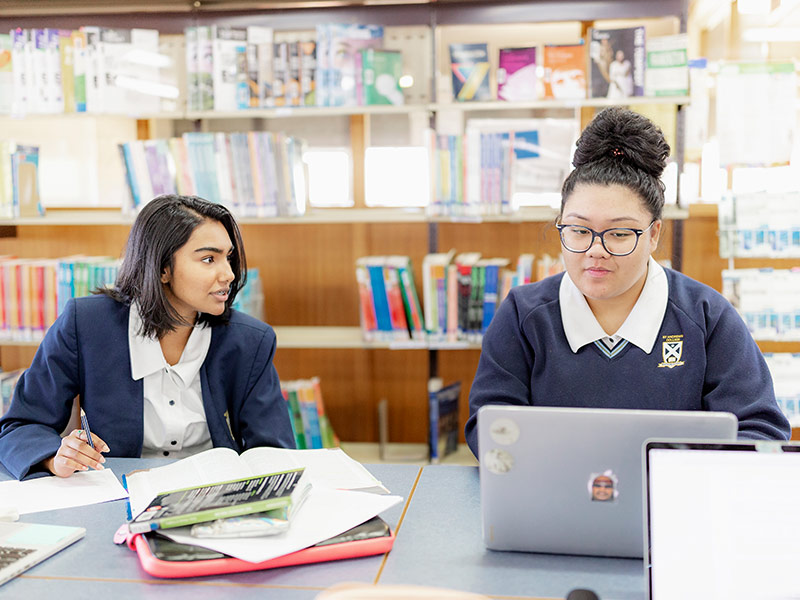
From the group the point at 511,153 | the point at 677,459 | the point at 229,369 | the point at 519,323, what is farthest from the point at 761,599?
the point at 511,153

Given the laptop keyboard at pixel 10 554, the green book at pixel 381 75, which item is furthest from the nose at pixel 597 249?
the green book at pixel 381 75

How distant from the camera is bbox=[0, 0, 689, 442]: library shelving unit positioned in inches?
120

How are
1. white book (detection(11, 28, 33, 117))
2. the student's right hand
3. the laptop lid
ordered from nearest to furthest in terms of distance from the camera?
the laptop lid
the student's right hand
white book (detection(11, 28, 33, 117))

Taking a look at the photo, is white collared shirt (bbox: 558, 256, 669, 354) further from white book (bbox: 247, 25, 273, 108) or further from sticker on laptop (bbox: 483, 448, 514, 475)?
white book (bbox: 247, 25, 273, 108)

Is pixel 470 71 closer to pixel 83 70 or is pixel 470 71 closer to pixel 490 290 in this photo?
pixel 490 290

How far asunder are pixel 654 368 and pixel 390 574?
2.39ft

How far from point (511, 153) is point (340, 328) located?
3.45ft

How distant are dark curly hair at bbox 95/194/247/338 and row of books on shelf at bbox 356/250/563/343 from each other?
110cm

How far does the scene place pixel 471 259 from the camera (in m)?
2.95

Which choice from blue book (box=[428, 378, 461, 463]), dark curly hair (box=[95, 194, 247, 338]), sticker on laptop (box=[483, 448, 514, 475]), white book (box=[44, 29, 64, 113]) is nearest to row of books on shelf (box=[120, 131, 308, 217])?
white book (box=[44, 29, 64, 113])

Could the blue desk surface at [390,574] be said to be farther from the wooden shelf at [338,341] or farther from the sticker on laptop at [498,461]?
the wooden shelf at [338,341]

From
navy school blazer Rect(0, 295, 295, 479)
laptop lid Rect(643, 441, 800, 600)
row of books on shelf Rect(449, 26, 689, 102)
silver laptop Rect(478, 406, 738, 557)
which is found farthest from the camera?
row of books on shelf Rect(449, 26, 689, 102)

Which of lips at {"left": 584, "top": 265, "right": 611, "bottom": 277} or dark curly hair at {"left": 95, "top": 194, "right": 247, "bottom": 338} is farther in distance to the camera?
dark curly hair at {"left": 95, "top": 194, "right": 247, "bottom": 338}

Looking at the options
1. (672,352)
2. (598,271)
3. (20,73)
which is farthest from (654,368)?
(20,73)
